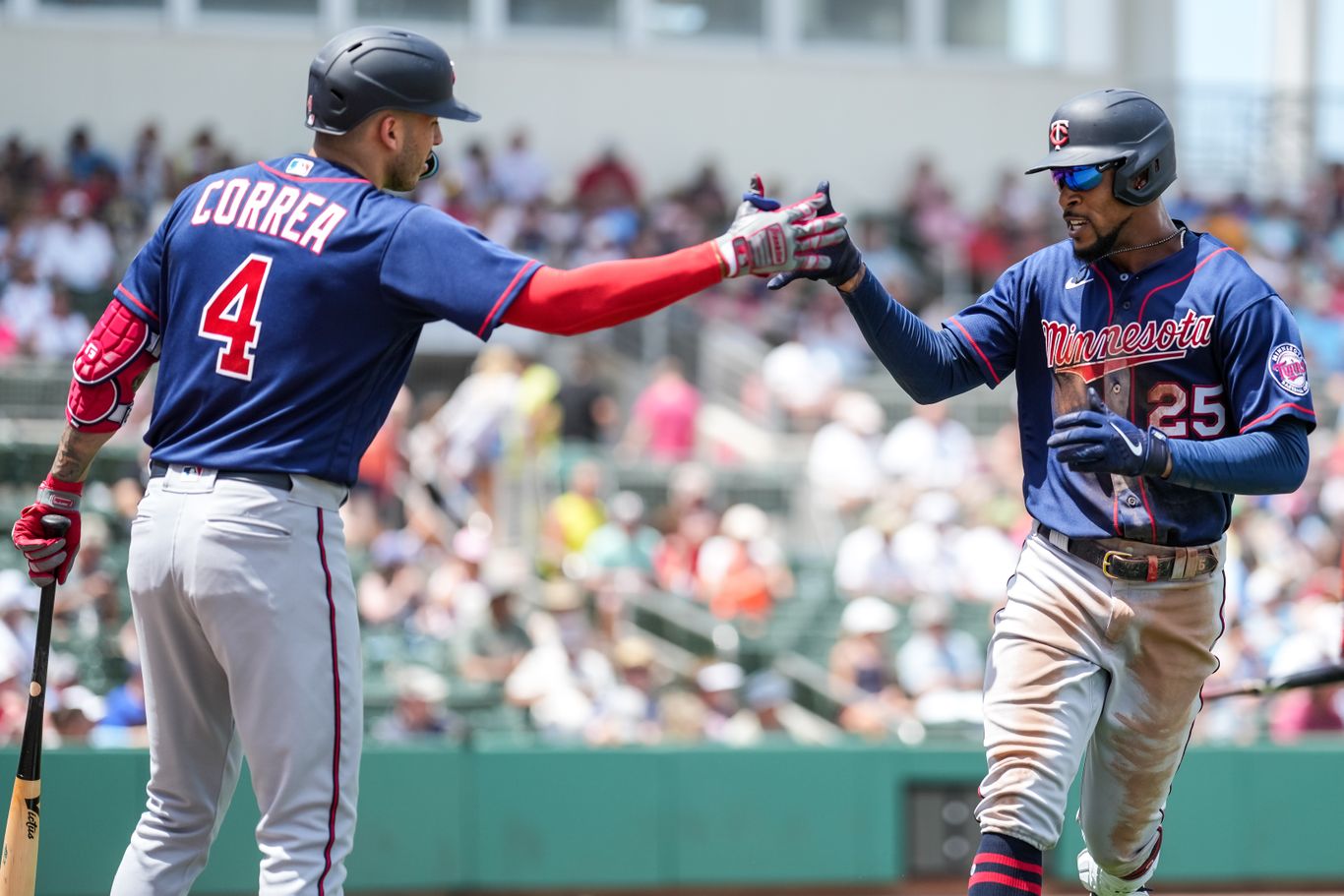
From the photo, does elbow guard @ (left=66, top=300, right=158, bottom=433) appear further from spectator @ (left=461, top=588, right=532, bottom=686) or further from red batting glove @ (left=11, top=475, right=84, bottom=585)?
spectator @ (left=461, top=588, right=532, bottom=686)

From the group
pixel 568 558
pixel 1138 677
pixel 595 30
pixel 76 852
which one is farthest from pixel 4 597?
pixel 595 30

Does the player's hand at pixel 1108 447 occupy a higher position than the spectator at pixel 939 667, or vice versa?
the player's hand at pixel 1108 447

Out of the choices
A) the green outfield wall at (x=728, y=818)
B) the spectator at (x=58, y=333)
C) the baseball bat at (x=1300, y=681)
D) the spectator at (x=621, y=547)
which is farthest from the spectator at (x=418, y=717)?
the spectator at (x=58, y=333)

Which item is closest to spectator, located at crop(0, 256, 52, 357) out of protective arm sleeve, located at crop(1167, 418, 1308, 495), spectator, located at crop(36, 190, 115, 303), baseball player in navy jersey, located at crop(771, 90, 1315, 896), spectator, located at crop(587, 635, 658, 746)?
spectator, located at crop(36, 190, 115, 303)

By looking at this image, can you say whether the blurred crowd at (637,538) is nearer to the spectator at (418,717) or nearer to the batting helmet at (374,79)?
the spectator at (418,717)

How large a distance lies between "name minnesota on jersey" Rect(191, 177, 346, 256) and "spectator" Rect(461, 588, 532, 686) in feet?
20.1

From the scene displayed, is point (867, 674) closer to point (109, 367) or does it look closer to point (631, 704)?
point (631, 704)

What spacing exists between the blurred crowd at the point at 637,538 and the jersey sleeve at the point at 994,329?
17.0ft

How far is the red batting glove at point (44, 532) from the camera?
14.2 ft

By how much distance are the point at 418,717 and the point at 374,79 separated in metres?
5.75

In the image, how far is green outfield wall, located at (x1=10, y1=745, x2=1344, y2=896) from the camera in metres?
8.84

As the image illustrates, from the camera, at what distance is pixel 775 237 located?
3.93 meters

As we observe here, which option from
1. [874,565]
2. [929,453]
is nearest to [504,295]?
[874,565]

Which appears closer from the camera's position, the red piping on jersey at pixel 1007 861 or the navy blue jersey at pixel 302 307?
the navy blue jersey at pixel 302 307
